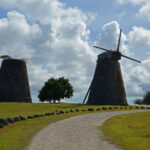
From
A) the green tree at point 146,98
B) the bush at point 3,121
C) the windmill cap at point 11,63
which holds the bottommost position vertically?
the bush at point 3,121

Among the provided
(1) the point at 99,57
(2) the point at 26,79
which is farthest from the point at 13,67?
(1) the point at 99,57

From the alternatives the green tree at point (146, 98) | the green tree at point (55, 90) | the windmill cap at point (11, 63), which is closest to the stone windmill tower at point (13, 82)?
the windmill cap at point (11, 63)

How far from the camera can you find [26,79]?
61219 millimetres

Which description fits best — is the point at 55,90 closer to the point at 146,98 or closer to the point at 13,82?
the point at 13,82

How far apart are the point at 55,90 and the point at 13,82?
59.4ft

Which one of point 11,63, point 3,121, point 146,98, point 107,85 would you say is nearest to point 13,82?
point 11,63

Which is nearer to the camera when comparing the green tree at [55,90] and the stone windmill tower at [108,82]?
the stone windmill tower at [108,82]

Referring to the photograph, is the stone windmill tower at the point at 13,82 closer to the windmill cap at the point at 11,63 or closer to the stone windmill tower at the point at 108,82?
the windmill cap at the point at 11,63

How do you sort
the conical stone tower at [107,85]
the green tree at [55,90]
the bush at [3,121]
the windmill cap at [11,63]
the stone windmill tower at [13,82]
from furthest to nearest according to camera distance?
the green tree at [55,90] < the windmill cap at [11,63] < the conical stone tower at [107,85] < the stone windmill tower at [13,82] < the bush at [3,121]

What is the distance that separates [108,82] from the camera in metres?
58.4

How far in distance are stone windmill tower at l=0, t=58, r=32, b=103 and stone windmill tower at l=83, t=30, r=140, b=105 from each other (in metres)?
16.2

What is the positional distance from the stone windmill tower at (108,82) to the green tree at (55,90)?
1421cm

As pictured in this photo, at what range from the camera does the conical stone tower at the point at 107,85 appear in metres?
57.9

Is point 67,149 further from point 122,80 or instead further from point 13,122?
point 122,80
